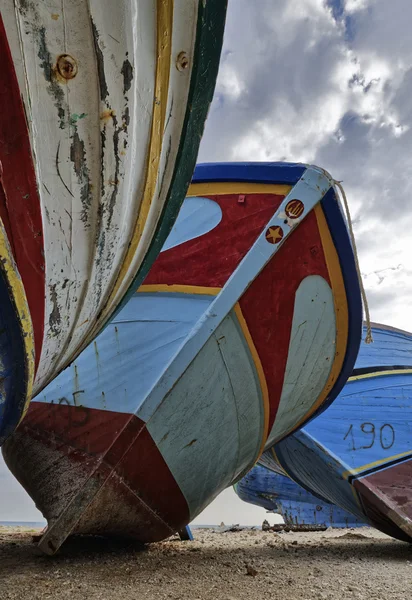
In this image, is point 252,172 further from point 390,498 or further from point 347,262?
point 390,498

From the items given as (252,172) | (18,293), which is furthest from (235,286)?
(18,293)

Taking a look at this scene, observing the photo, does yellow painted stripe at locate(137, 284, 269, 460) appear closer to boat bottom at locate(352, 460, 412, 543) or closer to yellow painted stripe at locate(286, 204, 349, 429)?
yellow painted stripe at locate(286, 204, 349, 429)

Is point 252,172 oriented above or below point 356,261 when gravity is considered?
above

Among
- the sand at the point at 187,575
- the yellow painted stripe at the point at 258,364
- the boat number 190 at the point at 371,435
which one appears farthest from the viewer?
the boat number 190 at the point at 371,435

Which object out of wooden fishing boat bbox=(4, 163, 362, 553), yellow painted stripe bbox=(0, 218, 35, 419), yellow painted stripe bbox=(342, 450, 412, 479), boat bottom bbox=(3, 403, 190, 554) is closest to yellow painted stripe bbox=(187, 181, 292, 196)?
wooden fishing boat bbox=(4, 163, 362, 553)

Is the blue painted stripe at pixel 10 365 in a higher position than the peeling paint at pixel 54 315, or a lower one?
lower

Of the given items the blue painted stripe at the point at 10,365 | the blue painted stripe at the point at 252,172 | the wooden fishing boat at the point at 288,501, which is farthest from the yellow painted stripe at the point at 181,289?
the wooden fishing boat at the point at 288,501

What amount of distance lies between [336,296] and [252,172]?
4.29 feet

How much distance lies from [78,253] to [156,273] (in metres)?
2.31

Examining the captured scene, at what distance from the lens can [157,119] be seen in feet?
5.96

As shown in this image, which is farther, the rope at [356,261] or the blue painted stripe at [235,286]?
the rope at [356,261]

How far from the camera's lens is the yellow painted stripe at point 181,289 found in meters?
3.63

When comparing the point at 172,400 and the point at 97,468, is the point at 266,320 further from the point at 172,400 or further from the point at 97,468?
the point at 97,468

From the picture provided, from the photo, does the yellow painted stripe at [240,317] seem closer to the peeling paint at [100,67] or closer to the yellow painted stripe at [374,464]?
the peeling paint at [100,67]
